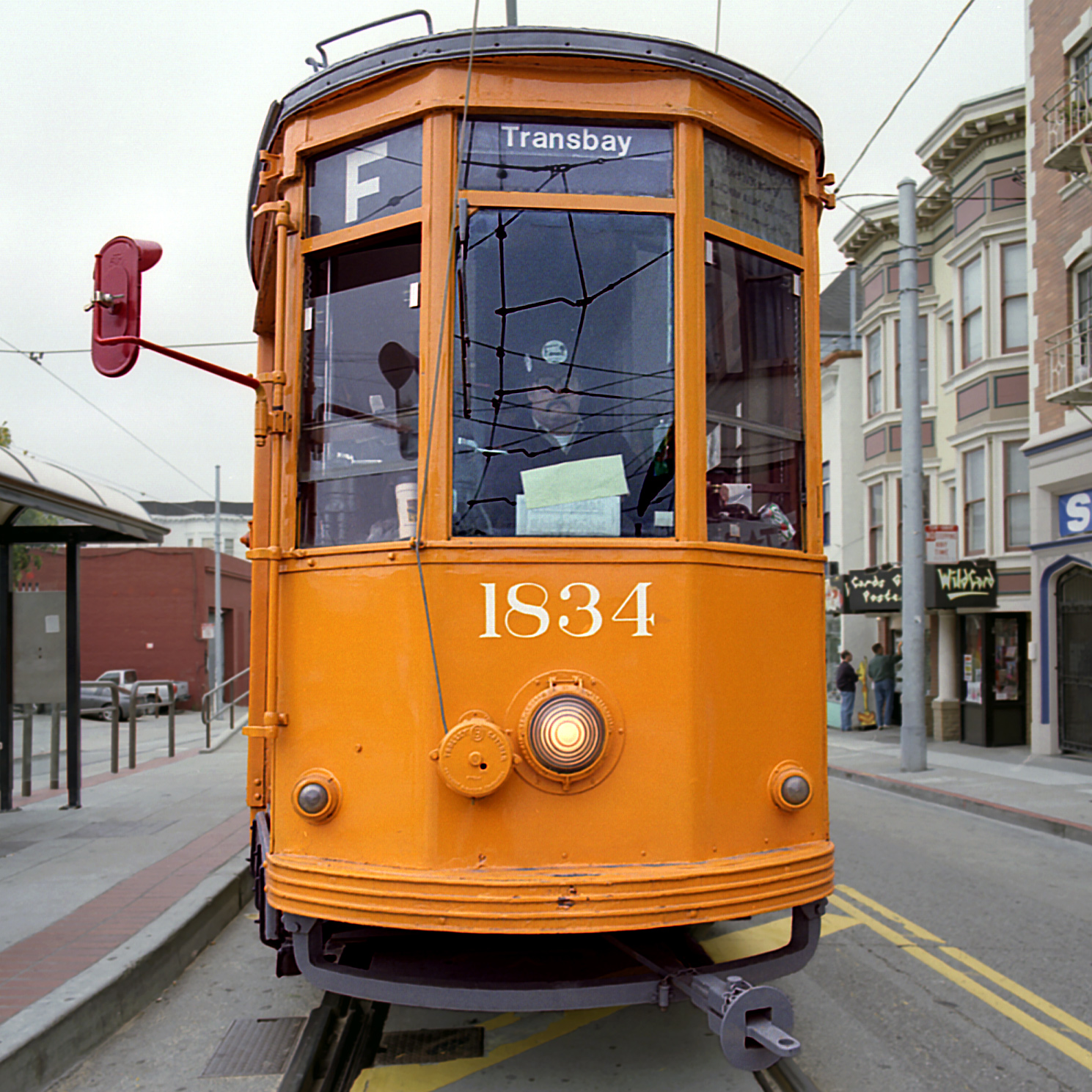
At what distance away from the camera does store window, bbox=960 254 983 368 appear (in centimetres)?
1911

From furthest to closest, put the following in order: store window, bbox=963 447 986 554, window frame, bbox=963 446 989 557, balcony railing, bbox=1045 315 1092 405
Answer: store window, bbox=963 447 986 554 → window frame, bbox=963 446 989 557 → balcony railing, bbox=1045 315 1092 405

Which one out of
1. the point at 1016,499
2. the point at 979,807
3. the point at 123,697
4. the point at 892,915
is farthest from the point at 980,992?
the point at 123,697

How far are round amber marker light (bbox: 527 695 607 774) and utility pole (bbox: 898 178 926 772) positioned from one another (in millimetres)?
11937

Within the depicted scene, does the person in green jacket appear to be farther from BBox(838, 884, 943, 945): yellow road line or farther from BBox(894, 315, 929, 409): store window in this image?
BBox(838, 884, 943, 945): yellow road line

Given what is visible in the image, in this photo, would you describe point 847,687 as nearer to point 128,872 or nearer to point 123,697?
point 128,872

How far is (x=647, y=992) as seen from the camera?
143 inches

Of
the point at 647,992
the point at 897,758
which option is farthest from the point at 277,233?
the point at 897,758

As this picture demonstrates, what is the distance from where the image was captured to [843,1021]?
197 inches

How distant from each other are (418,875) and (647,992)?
2.90 ft

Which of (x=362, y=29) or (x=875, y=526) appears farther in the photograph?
(x=875, y=526)

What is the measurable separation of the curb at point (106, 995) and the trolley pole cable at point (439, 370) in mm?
2283

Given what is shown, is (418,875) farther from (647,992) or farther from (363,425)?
(363,425)

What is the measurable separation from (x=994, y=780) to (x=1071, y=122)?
9.26 meters

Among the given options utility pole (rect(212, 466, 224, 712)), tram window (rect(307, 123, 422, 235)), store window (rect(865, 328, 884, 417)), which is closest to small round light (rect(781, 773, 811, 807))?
tram window (rect(307, 123, 422, 235))
